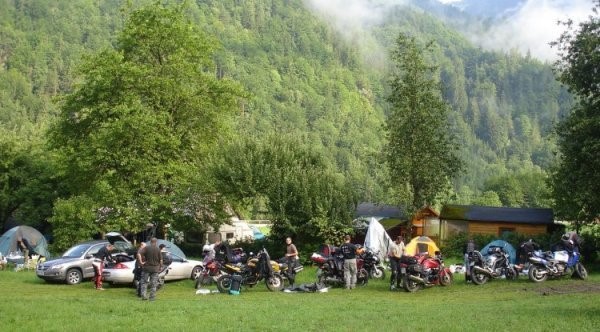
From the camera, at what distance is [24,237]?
33.0m

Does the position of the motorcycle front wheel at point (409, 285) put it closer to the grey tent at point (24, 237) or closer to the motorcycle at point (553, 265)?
the motorcycle at point (553, 265)

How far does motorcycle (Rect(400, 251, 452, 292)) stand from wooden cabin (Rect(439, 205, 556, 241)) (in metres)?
17.5

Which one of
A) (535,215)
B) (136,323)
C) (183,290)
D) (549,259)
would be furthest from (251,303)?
(535,215)

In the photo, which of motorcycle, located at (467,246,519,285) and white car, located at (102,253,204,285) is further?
white car, located at (102,253,204,285)

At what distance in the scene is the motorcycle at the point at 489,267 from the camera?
21.3 meters

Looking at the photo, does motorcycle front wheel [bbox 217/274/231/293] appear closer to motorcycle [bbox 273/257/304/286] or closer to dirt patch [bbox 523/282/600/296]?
motorcycle [bbox 273/257/304/286]

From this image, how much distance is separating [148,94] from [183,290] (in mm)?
17066

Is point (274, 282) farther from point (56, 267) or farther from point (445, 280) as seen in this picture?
point (56, 267)

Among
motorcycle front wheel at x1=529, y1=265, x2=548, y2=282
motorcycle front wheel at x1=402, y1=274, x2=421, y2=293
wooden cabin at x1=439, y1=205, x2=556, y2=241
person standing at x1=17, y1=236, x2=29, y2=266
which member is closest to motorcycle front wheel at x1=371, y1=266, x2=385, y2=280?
motorcycle front wheel at x1=402, y1=274, x2=421, y2=293

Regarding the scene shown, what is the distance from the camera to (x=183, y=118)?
36688mm

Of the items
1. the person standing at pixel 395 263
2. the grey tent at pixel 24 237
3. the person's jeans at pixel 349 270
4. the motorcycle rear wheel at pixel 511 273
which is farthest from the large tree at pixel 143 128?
the motorcycle rear wheel at pixel 511 273

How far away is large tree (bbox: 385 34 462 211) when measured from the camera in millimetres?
30281

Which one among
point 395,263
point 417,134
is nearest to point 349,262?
point 395,263

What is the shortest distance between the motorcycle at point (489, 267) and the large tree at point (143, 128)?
48.4 ft
